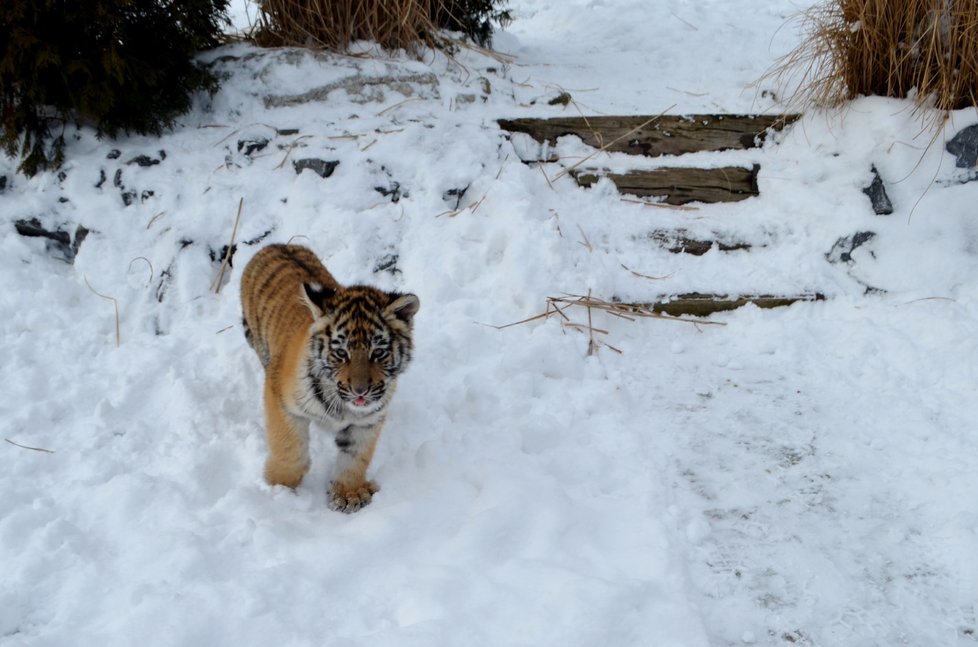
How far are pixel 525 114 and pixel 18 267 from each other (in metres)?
3.52

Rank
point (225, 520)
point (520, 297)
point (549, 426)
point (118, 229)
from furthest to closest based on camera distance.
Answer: point (118, 229) < point (520, 297) < point (549, 426) < point (225, 520)

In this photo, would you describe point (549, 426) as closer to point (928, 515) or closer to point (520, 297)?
point (520, 297)

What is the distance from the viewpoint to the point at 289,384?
3316 mm

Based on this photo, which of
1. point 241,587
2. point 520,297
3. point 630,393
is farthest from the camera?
point 520,297

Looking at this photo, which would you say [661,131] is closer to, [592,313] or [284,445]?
[592,313]

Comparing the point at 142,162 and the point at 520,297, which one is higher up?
the point at 142,162

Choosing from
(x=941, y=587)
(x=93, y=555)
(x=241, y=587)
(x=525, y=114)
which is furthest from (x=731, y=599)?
(x=525, y=114)

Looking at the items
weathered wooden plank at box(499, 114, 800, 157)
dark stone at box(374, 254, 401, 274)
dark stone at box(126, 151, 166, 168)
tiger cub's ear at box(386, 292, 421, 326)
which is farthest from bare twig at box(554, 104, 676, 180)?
dark stone at box(126, 151, 166, 168)

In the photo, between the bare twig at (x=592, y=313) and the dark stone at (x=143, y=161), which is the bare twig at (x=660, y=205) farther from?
the dark stone at (x=143, y=161)

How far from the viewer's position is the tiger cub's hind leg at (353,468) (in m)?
3.40

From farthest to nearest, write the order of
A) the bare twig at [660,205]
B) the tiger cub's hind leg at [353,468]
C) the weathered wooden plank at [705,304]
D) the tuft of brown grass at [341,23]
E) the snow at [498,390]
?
the tuft of brown grass at [341,23]
the bare twig at [660,205]
the weathered wooden plank at [705,304]
the tiger cub's hind leg at [353,468]
the snow at [498,390]

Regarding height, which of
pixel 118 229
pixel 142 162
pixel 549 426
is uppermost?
pixel 142 162

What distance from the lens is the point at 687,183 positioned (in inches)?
217

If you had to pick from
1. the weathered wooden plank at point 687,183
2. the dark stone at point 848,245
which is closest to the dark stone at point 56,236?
the weathered wooden plank at point 687,183
